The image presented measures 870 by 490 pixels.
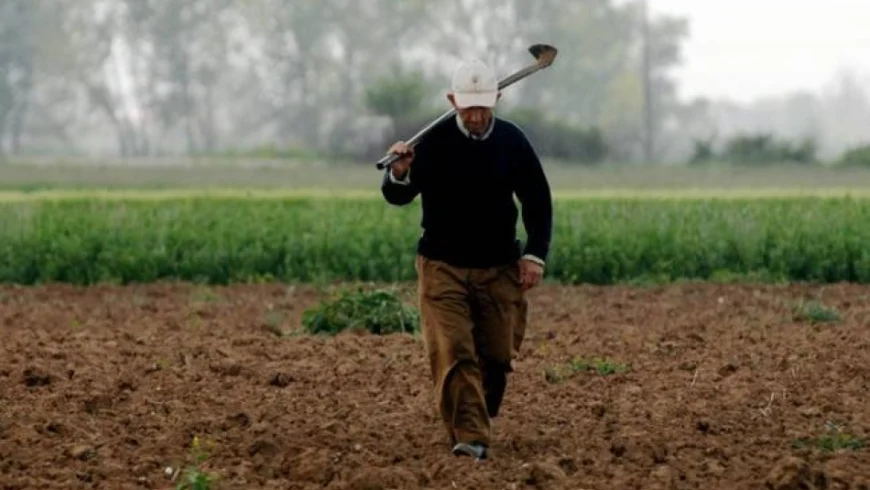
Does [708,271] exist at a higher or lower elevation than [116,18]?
lower

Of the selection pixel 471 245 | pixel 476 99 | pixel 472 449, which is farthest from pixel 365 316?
pixel 476 99

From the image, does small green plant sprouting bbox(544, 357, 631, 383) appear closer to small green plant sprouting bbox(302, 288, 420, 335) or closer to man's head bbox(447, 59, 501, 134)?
small green plant sprouting bbox(302, 288, 420, 335)

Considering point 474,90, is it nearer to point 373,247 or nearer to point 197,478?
point 197,478

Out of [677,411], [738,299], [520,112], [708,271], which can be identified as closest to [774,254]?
[708,271]

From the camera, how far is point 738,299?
57.8 ft

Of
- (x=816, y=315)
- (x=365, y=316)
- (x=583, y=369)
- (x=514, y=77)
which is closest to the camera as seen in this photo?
(x=514, y=77)

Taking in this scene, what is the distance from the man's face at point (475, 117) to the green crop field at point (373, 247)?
36.7 ft

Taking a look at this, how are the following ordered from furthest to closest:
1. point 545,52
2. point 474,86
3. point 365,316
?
point 365,316 → point 545,52 → point 474,86

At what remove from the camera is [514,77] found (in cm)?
923

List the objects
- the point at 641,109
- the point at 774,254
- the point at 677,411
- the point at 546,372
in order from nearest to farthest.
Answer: the point at 677,411 < the point at 546,372 < the point at 774,254 < the point at 641,109

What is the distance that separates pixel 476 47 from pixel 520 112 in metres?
25.6

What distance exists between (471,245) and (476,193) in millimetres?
236

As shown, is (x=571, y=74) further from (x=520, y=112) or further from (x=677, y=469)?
(x=677, y=469)

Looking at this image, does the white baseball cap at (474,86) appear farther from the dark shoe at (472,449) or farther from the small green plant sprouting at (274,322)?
the small green plant sprouting at (274,322)
